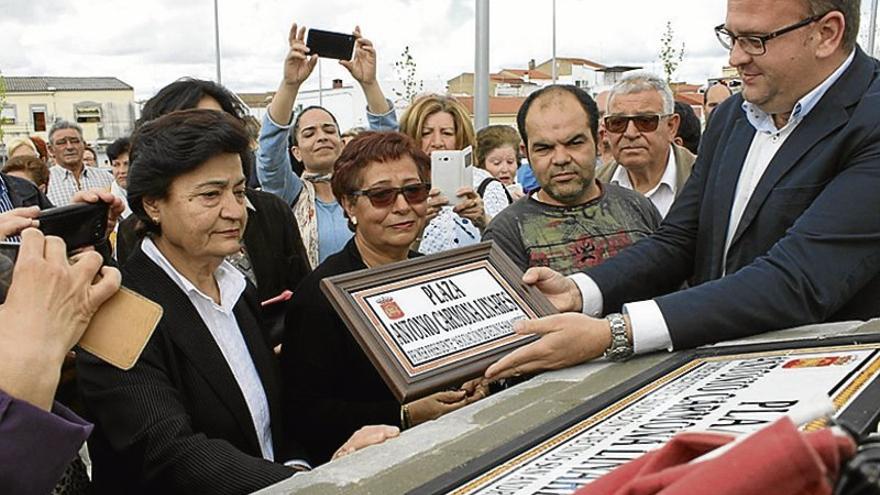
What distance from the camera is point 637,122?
5.02m

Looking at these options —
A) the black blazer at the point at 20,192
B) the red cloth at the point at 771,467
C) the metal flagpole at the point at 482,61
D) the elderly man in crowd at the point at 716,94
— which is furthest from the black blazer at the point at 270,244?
the elderly man in crowd at the point at 716,94

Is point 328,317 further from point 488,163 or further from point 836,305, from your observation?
point 488,163

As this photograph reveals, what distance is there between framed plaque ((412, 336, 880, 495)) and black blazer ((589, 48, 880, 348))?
284 millimetres

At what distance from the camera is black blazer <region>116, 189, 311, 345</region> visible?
382 centimetres

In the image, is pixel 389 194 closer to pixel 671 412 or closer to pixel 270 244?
pixel 270 244

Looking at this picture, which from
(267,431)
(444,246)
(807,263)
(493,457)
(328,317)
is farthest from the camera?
(444,246)

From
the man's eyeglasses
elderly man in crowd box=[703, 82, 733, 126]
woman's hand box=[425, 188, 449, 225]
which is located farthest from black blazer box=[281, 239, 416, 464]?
elderly man in crowd box=[703, 82, 733, 126]

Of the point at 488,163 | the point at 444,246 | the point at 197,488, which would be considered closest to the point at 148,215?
Answer: the point at 197,488

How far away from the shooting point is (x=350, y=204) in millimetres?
3326

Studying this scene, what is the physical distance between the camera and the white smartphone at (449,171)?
3912 millimetres

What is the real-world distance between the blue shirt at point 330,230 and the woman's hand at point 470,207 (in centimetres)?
89

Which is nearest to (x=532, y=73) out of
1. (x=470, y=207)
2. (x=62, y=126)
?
(x=62, y=126)

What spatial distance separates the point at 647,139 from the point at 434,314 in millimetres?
3284

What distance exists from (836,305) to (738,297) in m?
0.29
